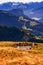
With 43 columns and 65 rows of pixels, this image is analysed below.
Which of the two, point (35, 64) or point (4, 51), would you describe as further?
point (4, 51)

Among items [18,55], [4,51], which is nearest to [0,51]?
[4,51]

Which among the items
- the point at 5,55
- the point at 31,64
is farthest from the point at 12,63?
the point at 5,55

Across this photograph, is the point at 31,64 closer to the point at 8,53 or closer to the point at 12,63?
the point at 12,63

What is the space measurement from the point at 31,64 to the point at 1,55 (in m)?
21.2

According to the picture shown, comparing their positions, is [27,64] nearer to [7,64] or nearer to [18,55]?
[7,64]

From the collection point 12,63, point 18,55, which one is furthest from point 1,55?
point 12,63

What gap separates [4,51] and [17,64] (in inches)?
978

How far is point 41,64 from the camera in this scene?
60.9 meters

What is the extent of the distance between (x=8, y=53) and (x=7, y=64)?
802 inches

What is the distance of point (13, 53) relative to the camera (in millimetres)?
78812

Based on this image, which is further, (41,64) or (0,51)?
(0,51)

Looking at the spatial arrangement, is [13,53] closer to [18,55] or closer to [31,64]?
[18,55]

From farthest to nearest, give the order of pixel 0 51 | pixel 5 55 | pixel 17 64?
pixel 0 51, pixel 5 55, pixel 17 64

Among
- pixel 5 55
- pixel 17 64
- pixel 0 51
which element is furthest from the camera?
pixel 0 51
